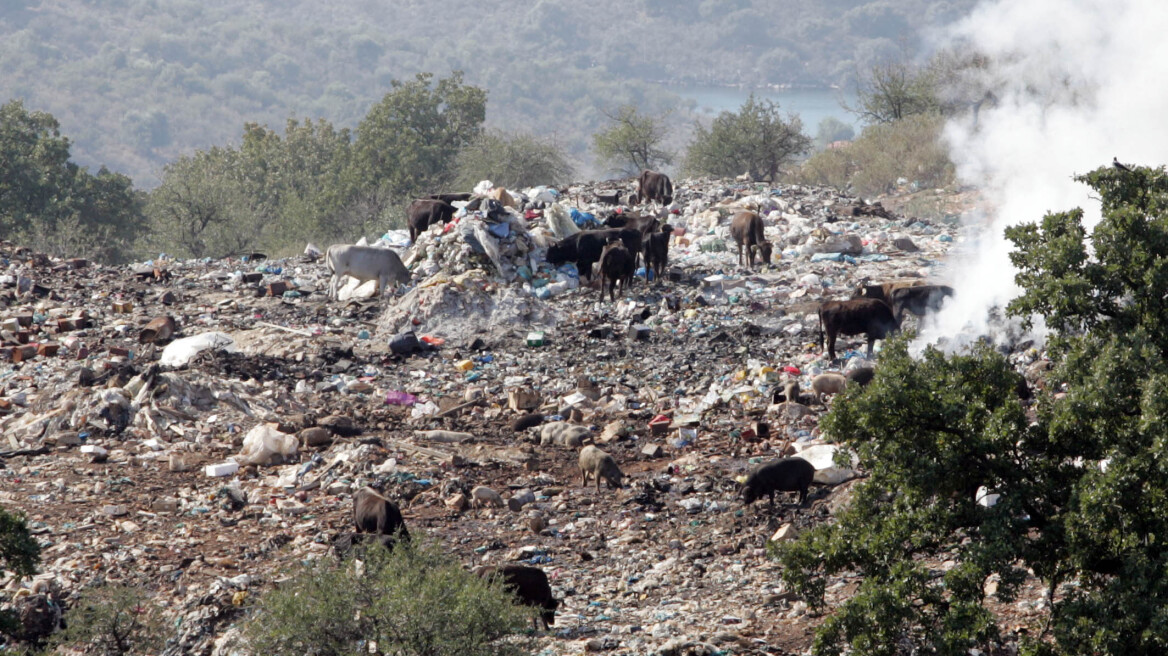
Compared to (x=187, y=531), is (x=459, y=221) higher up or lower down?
higher up

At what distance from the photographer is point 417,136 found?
36.0m

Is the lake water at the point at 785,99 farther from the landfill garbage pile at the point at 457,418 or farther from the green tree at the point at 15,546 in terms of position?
the green tree at the point at 15,546

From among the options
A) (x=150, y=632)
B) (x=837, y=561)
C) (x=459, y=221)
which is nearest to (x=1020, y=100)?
(x=459, y=221)

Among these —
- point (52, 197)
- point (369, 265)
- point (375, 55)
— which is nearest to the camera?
point (369, 265)

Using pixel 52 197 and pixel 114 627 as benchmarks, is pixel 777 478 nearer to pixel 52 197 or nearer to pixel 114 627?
pixel 114 627

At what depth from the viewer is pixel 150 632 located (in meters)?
7.29

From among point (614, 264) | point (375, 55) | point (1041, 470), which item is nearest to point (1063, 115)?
point (614, 264)

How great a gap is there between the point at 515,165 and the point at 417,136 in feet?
16.7

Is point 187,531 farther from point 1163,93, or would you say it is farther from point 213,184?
point 213,184

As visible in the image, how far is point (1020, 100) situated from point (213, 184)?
20.6 m

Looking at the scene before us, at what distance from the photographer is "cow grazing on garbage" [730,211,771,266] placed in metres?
17.9

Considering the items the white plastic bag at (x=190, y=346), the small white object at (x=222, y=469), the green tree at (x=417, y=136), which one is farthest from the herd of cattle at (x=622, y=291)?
the green tree at (x=417, y=136)

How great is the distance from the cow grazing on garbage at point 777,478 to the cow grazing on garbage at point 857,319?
3837 mm

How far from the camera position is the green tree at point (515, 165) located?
32281 mm
